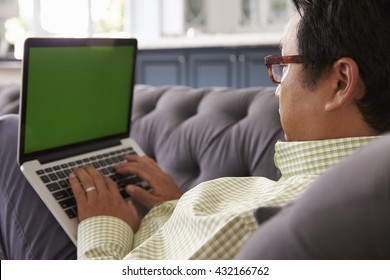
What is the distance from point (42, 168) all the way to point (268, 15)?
4.89 meters

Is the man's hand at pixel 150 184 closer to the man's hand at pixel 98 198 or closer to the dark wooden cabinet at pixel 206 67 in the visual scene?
the man's hand at pixel 98 198

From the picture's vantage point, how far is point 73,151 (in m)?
1.38

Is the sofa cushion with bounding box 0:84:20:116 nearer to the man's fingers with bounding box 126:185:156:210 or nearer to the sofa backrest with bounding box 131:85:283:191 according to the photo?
the sofa backrest with bounding box 131:85:283:191

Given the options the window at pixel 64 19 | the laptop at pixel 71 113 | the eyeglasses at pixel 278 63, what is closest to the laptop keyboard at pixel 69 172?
the laptop at pixel 71 113

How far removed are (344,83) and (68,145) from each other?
67 cm

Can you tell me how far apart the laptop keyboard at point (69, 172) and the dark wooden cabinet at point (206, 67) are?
9.24 ft

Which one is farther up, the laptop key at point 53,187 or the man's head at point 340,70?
the man's head at point 340,70

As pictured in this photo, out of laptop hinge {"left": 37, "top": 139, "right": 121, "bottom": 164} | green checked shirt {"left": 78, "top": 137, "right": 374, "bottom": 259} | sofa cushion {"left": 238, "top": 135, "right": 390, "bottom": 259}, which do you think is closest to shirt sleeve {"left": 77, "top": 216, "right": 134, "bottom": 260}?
green checked shirt {"left": 78, "top": 137, "right": 374, "bottom": 259}

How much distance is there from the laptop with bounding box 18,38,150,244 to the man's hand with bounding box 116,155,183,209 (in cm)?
3

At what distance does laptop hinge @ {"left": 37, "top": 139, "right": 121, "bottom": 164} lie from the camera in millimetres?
1308

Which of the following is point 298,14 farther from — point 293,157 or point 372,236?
point 372,236

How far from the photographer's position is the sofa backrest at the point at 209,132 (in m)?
1.46

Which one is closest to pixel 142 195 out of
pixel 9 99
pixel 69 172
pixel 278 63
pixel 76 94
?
pixel 69 172
